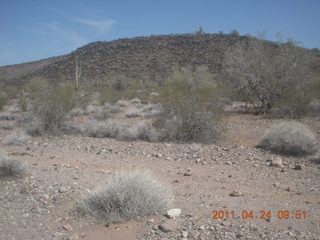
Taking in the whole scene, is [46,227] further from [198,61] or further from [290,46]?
[198,61]

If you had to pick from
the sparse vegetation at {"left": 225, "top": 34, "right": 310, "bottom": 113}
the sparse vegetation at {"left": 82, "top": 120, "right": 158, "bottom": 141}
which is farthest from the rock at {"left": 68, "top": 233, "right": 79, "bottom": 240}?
the sparse vegetation at {"left": 225, "top": 34, "right": 310, "bottom": 113}

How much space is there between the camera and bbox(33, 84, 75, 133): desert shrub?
9.84 metres

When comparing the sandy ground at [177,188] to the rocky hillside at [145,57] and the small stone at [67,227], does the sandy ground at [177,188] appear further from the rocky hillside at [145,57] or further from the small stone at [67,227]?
the rocky hillside at [145,57]

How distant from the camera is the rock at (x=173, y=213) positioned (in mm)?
3594

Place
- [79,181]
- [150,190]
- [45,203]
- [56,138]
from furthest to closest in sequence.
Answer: [56,138] < [79,181] < [45,203] < [150,190]

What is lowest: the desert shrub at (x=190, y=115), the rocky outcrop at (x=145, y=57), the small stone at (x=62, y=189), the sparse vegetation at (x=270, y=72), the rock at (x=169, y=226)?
the rock at (x=169, y=226)

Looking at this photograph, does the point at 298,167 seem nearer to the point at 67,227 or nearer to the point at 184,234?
the point at 184,234


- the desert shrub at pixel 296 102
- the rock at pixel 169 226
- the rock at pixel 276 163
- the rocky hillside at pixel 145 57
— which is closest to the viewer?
the rock at pixel 169 226

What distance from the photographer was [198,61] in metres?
38.8

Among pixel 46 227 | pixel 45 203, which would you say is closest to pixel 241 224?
pixel 46 227

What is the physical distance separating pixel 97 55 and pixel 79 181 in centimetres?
4210

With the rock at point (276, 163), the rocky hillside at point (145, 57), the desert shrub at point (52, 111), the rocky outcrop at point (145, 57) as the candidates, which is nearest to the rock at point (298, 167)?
the rock at point (276, 163)

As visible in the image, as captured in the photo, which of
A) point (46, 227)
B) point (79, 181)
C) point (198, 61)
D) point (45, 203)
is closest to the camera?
point (46, 227)

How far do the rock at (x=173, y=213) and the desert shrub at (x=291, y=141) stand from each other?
436 centimetres
